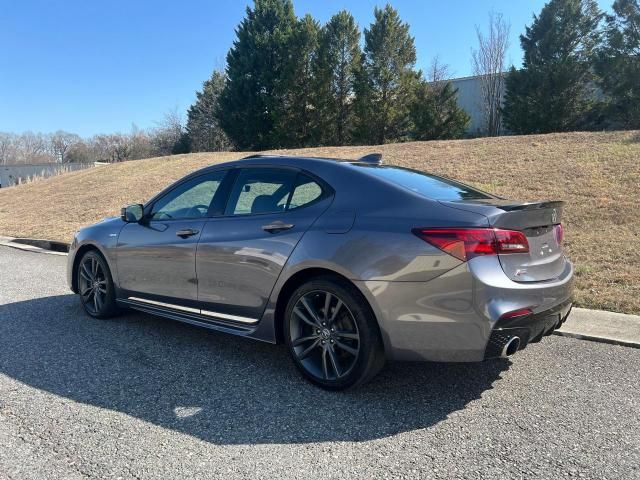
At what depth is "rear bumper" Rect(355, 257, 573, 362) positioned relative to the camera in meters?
2.91

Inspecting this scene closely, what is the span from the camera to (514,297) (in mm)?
2990

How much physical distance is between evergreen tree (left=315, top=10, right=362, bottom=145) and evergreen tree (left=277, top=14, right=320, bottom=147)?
1.83 ft

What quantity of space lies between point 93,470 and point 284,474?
957 mm

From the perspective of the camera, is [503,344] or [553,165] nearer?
[503,344]

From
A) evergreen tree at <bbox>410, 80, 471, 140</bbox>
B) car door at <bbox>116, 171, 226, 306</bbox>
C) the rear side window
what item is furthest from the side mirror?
evergreen tree at <bbox>410, 80, 471, 140</bbox>

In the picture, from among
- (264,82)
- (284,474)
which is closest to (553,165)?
(284,474)

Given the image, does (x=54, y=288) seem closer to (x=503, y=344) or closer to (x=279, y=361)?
(x=279, y=361)

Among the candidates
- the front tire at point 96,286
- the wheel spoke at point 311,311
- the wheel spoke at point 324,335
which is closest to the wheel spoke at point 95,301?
the front tire at point 96,286

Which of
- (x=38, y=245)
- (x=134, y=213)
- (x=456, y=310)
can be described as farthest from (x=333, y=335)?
(x=38, y=245)

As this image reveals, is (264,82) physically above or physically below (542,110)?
above

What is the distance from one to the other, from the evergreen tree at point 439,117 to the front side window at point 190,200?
24.9 m

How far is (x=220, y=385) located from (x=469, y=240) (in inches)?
77.3

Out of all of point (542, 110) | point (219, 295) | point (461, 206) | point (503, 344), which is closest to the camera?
point (503, 344)

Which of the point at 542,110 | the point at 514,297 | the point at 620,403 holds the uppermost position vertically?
the point at 542,110
